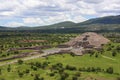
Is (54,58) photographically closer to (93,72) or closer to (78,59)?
(78,59)

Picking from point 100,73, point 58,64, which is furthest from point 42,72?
point 100,73

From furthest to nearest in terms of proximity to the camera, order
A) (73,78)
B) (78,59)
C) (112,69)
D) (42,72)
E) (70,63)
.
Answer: (78,59)
(70,63)
(112,69)
(42,72)
(73,78)

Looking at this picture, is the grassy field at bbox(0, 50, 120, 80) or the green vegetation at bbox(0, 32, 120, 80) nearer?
the green vegetation at bbox(0, 32, 120, 80)

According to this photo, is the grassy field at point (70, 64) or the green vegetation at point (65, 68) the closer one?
the green vegetation at point (65, 68)

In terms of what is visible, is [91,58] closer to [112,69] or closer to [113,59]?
[113,59]

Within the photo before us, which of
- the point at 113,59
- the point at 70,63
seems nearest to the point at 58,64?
the point at 70,63

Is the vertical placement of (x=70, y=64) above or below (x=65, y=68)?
above

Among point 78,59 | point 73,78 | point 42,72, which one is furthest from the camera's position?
point 78,59

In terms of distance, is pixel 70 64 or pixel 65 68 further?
pixel 70 64

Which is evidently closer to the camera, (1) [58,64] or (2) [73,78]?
(2) [73,78]
